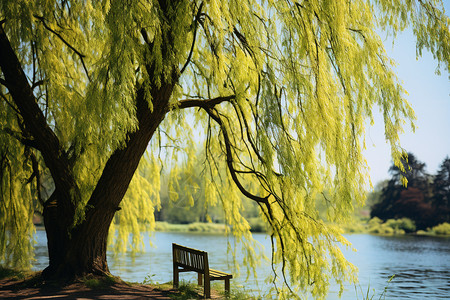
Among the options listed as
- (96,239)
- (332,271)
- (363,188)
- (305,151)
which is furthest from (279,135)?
(96,239)

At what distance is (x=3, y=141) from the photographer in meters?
6.03

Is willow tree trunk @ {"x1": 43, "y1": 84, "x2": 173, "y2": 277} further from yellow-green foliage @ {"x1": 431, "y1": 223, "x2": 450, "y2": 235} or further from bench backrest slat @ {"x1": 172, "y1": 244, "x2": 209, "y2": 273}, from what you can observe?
yellow-green foliage @ {"x1": 431, "y1": 223, "x2": 450, "y2": 235}

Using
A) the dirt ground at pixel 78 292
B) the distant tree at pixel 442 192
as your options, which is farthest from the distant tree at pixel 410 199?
the dirt ground at pixel 78 292

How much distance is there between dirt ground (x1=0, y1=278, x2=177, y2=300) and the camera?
5277mm

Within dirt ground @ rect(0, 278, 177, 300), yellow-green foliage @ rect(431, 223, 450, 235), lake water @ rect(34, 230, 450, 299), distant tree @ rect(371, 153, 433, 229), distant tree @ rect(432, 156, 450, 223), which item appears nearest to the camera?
dirt ground @ rect(0, 278, 177, 300)

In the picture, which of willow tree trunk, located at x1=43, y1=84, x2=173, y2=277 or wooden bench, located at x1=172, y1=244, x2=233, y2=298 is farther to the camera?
willow tree trunk, located at x1=43, y1=84, x2=173, y2=277

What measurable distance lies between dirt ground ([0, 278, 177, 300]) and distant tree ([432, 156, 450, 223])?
33.8 metres

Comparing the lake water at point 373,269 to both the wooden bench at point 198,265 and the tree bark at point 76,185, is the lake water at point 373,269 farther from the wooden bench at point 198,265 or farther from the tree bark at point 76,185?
the tree bark at point 76,185

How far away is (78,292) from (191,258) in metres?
1.33

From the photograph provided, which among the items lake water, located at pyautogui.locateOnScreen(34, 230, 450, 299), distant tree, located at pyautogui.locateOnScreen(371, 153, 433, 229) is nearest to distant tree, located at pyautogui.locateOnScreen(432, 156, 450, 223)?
distant tree, located at pyautogui.locateOnScreen(371, 153, 433, 229)

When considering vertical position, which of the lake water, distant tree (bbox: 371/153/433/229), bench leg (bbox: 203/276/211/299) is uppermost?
distant tree (bbox: 371/153/433/229)

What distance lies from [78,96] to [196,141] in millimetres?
2354

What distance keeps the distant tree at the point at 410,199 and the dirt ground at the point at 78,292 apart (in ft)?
109

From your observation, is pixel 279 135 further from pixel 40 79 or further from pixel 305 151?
pixel 40 79
